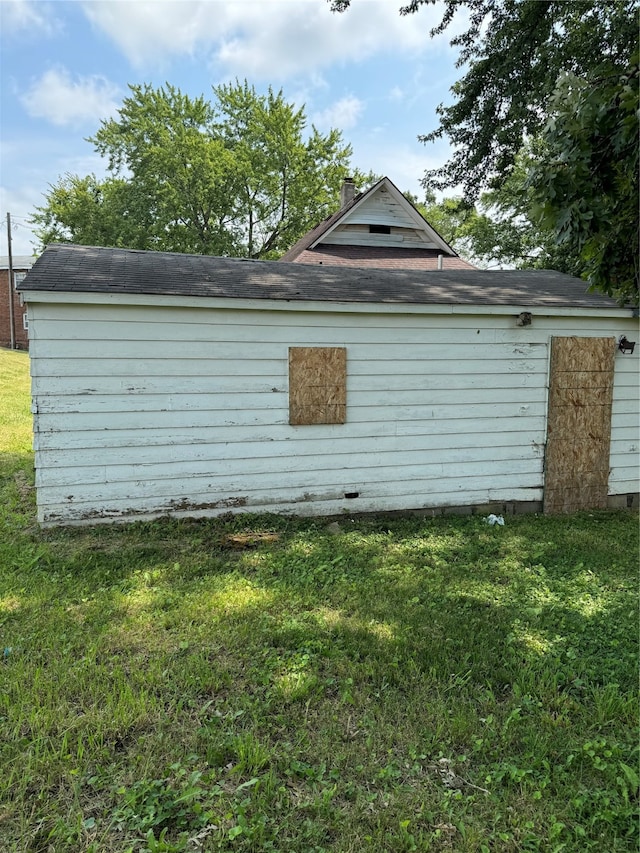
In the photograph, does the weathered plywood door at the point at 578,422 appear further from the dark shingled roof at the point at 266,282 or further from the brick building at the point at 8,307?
the brick building at the point at 8,307

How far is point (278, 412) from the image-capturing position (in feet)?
18.3

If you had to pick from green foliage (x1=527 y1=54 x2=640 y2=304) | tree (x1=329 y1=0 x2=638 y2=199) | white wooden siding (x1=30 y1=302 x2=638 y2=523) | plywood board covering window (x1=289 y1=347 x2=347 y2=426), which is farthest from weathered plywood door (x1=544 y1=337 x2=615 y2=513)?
tree (x1=329 y1=0 x2=638 y2=199)

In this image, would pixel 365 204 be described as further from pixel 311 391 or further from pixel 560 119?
pixel 560 119

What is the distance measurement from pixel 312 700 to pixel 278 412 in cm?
335

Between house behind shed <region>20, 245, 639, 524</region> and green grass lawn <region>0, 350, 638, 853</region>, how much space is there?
967mm

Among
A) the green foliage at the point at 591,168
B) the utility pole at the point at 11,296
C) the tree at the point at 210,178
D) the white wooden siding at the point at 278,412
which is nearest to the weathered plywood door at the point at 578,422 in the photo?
the white wooden siding at the point at 278,412

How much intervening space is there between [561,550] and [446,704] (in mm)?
2948

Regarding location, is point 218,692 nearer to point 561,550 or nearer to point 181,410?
point 181,410

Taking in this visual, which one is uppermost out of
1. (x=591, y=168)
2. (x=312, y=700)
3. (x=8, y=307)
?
(x=8, y=307)

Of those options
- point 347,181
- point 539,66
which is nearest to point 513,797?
point 539,66

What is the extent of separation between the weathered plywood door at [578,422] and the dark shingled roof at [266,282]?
0.60 meters

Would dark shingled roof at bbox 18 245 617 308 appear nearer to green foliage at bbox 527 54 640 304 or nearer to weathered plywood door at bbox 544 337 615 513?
weathered plywood door at bbox 544 337 615 513

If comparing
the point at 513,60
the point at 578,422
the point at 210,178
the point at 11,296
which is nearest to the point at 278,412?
the point at 578,422

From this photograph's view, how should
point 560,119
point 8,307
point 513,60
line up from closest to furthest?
point 560,119 → point 513,60 → point 8,307
